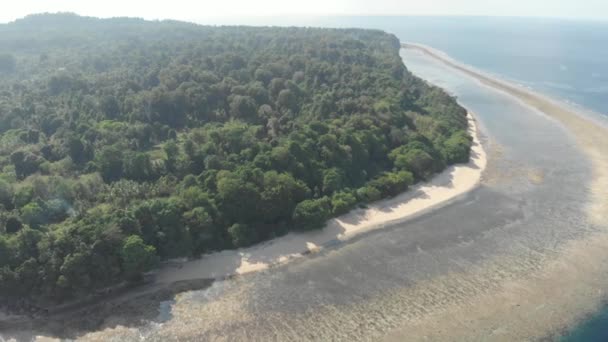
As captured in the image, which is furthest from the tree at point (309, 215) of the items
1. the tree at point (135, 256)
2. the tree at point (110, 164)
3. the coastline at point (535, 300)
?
the tree at point (110, 164)

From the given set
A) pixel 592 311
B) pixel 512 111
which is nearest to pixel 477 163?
pixel 592 311

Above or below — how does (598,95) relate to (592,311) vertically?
above

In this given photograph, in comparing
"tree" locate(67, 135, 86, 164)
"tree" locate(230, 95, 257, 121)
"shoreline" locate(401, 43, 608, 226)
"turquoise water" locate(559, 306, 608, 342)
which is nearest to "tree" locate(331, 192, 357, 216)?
"turquoise water" locate(559, 306, 608, 342)

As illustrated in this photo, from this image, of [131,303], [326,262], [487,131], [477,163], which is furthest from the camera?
[487,131]

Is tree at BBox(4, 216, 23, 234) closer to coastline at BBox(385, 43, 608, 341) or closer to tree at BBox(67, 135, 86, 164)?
tree at BBox(67, 135, 86, 164)

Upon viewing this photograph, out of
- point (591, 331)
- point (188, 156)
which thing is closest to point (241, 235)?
point (188, 156)

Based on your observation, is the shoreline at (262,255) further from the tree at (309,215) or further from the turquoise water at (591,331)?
the turquoise water at (591,331)

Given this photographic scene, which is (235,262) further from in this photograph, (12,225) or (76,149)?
(76,149)

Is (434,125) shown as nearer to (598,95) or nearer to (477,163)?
(477,163)
